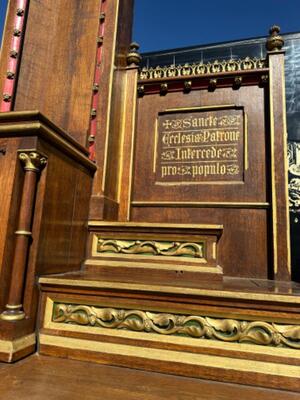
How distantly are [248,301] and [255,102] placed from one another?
1.46m

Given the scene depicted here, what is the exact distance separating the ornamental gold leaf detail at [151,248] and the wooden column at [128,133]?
16.7 inches

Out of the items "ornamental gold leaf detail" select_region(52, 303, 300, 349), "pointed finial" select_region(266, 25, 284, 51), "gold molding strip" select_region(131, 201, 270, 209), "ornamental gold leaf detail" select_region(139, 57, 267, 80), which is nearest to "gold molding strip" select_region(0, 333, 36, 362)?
"ornamental gold leaf detail" select_region(52, 303, 300, 349)

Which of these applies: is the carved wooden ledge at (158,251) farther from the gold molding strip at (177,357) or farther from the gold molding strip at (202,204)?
the gold molding strip at (202,204)

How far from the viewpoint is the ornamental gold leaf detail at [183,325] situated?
880 mm

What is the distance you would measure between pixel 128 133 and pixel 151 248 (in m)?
0.92

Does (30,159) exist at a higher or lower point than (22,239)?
higher

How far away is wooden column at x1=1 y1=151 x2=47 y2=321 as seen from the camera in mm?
998

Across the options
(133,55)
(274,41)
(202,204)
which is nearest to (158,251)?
(202,204)

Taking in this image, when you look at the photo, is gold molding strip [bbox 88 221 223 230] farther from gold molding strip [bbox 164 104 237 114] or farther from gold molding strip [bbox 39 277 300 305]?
gold molding strip [bbox 164 104 237 114]

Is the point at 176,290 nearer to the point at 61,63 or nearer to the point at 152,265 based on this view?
the point at 152,265

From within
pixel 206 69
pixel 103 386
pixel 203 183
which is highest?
pixel 206 69

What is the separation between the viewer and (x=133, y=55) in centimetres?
216

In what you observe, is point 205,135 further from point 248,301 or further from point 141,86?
point 248,301

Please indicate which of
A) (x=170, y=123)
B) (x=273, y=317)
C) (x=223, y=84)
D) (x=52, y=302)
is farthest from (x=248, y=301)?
(x=223, y=84)
